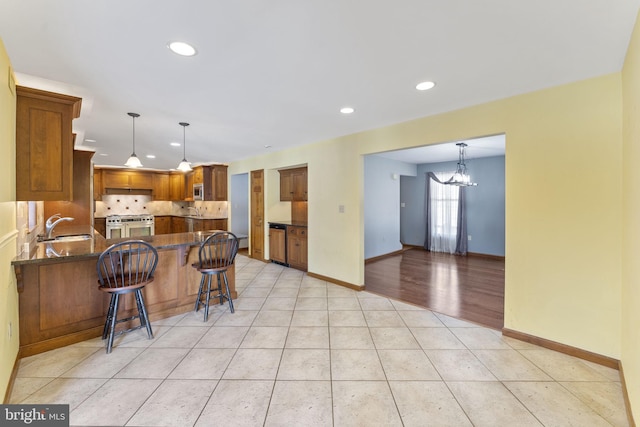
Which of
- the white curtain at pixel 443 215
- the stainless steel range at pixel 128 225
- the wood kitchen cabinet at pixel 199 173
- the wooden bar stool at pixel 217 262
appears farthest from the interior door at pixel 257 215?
the white curtain at pixel 443 215

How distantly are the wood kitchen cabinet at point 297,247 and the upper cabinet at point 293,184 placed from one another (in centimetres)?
70

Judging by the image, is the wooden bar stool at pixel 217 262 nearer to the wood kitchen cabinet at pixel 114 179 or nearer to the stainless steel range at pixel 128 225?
the stainless steel range at pixel 128 225

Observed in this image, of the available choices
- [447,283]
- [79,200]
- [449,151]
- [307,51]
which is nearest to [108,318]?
[307,51]

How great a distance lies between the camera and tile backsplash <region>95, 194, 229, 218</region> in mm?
8078

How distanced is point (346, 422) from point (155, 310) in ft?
8.16

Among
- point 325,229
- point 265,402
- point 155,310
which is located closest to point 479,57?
point 265,402

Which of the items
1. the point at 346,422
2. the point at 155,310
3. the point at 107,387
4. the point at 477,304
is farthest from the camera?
the point at 477,304

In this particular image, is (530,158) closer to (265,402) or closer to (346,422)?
(346,422)

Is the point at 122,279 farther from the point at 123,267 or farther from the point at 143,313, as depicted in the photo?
the point at 143,313

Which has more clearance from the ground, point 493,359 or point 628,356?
point 628,356

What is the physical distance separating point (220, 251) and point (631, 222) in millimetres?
3671

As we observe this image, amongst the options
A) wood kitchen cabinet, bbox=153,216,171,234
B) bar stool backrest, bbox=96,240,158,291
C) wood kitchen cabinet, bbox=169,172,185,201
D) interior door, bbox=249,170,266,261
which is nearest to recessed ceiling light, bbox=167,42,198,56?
bar stool backrest, bbox=96,240,158,291

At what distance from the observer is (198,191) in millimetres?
7680

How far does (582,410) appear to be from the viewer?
177 centimetres
